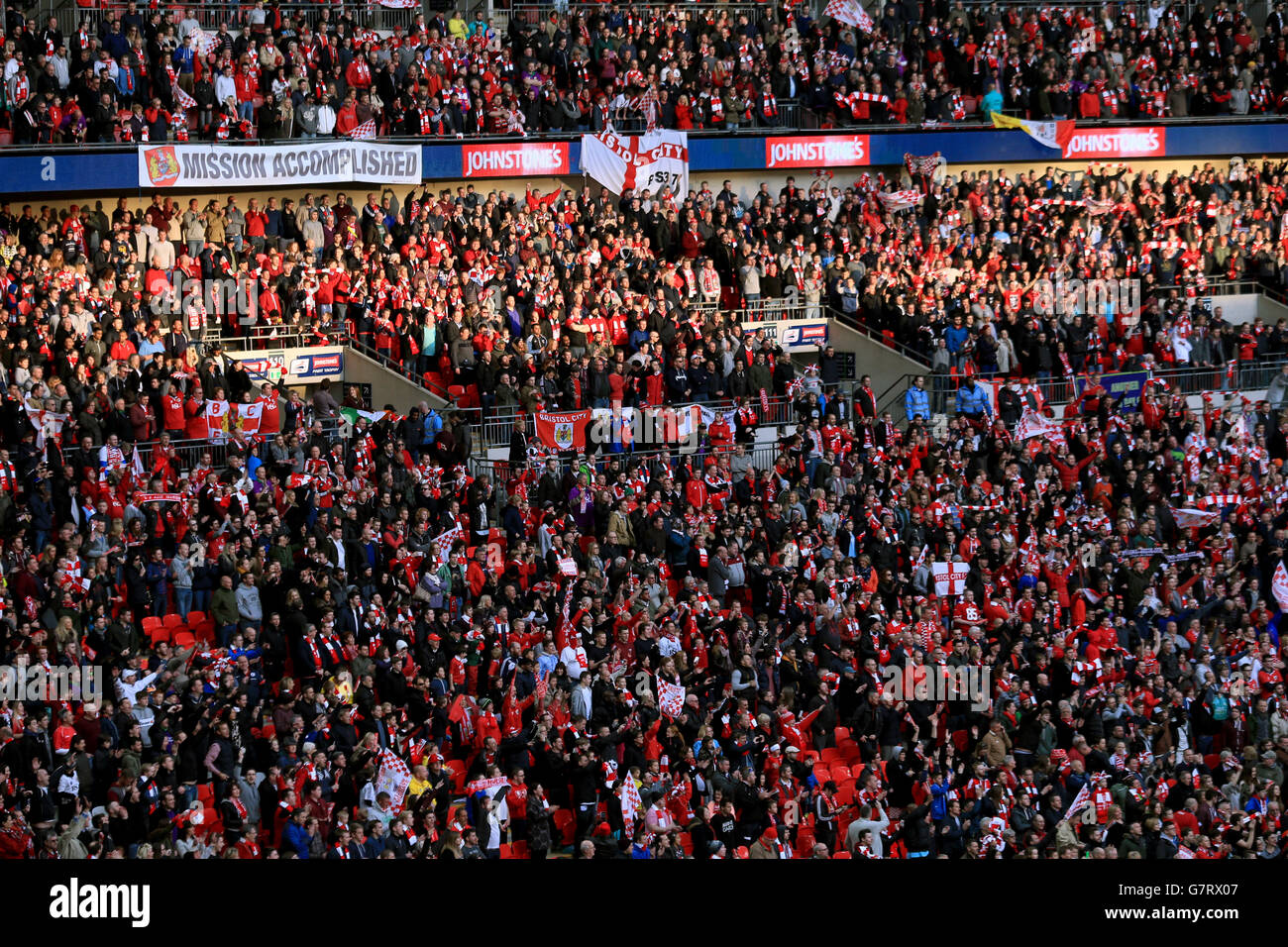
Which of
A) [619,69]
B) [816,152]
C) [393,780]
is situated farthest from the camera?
[816,152]

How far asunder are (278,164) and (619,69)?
6235mm

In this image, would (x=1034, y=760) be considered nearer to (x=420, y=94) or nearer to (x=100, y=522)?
(x=100, y=522)

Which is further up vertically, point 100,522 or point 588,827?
point 100,522

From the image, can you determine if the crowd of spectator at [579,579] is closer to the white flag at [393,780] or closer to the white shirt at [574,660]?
the white flag at [393,780]

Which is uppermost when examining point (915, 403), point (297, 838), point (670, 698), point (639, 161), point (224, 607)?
point (639, 161)

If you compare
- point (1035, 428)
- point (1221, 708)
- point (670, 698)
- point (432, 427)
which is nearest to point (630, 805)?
point (670, 698)

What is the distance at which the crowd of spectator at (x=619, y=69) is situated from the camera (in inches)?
1060

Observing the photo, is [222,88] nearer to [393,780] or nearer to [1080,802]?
[393,780]

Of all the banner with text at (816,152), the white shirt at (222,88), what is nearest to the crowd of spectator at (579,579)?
the white shirt at (222,88)

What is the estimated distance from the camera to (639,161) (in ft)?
99.1

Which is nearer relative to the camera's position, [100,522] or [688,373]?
[100,522]
